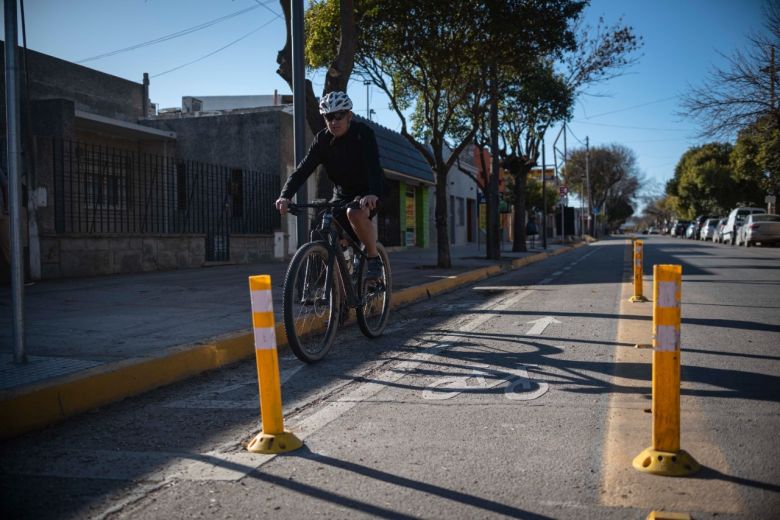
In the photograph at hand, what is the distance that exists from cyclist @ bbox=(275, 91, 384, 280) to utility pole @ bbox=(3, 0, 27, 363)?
6.12ft

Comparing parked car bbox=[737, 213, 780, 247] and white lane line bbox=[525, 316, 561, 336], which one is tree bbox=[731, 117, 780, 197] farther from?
white lane line bbox=[525, 316, 561, 336]

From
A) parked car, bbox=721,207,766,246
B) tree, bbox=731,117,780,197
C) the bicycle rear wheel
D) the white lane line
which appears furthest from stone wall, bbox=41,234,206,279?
parked car, bbox=721,207,766,246

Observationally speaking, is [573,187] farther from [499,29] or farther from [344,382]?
[344,382]

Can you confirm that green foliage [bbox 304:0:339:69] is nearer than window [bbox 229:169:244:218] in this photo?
Yes

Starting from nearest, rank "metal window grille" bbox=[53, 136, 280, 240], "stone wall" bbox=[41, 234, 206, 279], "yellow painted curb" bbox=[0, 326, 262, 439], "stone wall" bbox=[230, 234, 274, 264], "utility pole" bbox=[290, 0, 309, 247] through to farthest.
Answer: "yellow painted curb" bbox=[0, 326, 262, 439], "utility pole" bbox=[290, 0, 309, 247], "stone wall" bbox=[41, 234, 206, 279], "metal window grille" bbox=[53, 136, 280, 240], "stone wall" bbox=[230, 234, 274, 264]

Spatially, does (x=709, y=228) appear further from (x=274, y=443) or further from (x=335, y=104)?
(x=274, y=443)

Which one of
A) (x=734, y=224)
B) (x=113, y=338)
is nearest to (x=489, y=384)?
(x=113, y=338)

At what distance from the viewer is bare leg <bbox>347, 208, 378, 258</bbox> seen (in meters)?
5.42

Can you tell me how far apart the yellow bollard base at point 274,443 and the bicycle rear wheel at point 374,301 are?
2694mm

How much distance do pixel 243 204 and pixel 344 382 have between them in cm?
1277

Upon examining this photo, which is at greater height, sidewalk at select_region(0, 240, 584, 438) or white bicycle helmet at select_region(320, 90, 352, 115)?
white bicycle helmet at select_region(320, 90, 352, 115)

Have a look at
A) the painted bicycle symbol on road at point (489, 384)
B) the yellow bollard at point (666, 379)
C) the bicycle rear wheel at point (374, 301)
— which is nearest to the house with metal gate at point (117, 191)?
the bicycle rear wheel at point (374, 301)

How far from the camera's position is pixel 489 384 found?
4340 millimetres

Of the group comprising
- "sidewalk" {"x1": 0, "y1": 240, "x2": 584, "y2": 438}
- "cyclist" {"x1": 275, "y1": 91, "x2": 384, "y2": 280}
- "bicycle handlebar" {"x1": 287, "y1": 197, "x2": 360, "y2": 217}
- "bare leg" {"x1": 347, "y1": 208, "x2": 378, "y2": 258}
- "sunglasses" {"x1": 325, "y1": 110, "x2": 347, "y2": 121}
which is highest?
"sunglasses" {"x1": 325, "y1": 110, "x2": 347, "y2": 121}
